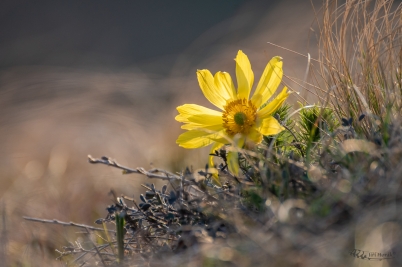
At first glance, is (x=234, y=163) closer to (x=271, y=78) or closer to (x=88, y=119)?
(x=271, y=78)

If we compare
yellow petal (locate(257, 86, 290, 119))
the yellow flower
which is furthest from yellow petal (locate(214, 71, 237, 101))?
yellow petal (locate(257, 86, 290, 119))

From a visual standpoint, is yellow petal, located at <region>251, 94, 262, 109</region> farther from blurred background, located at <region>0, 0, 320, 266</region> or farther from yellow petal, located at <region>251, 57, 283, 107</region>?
blurred background, located at <region>0, 0, 320, 266</region>

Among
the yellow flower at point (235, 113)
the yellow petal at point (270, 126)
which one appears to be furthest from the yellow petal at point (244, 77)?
the yellow petal at point (270, 126)

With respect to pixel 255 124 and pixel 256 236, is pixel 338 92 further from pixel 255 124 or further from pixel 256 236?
pixel 256 236

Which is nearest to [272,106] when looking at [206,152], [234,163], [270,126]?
[270,126]

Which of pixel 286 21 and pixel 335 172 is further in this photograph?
pixel 286 21

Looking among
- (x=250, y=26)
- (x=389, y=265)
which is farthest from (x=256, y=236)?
(x=250, y=26)

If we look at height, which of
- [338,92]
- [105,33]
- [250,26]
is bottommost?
[338,92]
